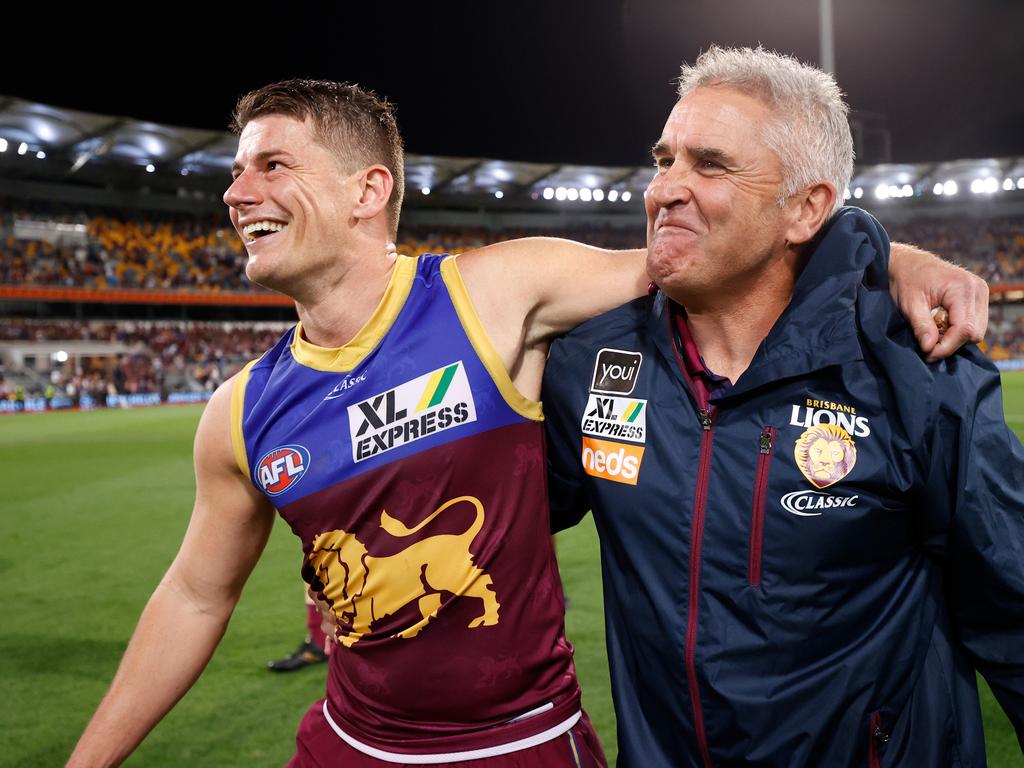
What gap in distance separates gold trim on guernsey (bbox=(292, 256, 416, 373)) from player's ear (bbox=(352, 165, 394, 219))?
0.23m

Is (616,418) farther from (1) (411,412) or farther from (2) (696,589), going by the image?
(1) (411,412)

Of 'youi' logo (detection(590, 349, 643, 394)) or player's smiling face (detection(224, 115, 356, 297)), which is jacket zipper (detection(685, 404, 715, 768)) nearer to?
'youi' logo (detection(590, 349, 643, 394))

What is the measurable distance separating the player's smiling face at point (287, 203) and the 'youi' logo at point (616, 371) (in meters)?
0.85

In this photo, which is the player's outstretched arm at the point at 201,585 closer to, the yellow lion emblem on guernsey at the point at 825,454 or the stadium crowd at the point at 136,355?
the yellow lion emblem on guernsey at the point at 825,454

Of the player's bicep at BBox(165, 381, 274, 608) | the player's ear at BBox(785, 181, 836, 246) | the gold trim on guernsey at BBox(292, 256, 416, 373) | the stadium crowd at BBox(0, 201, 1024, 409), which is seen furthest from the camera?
the stadium crowd at BBox(0, 201, 1024, 409)

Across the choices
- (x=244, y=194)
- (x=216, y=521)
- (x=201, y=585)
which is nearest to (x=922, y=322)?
(x=244, y=194)

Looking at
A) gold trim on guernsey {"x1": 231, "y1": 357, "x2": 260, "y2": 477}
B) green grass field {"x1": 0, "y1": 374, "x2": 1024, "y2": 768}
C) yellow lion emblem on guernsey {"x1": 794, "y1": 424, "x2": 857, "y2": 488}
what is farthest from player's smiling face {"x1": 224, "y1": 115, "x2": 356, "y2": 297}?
green grass field {"x1": 0, "y1": 374, "x2": 1024, "y2": 768}

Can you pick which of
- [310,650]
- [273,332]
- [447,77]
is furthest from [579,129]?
[310,650]

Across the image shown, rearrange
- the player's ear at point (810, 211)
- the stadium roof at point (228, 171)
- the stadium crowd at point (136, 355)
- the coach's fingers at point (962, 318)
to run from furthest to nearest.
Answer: the stadium roof at point (228, 171) → the stadium crowd at point (136, 355) → the player's ear at point (810, 211) → the coach's fingers at point (962, 318)

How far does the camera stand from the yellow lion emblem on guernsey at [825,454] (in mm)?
1865

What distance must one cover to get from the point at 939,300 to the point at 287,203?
1.72 meters

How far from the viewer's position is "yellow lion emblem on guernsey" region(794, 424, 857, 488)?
1.87 metres

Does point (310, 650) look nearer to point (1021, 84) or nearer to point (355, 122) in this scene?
point (355, 122)

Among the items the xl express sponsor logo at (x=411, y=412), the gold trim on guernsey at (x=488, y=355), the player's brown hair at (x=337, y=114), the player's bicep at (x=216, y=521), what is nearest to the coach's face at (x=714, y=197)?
the gold trim on guernsey at (x=488, y=355)
